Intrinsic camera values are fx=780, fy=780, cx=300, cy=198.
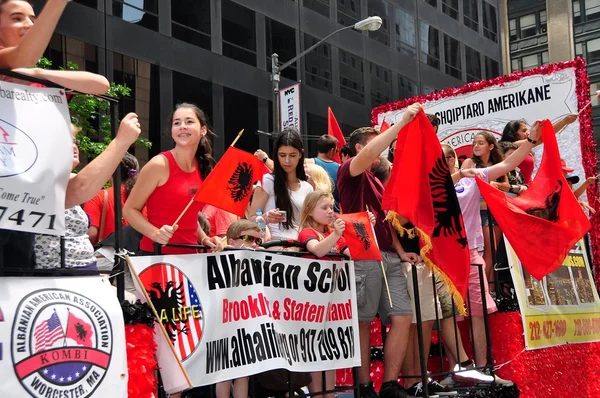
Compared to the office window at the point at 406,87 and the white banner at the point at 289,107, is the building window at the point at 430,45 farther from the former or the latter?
the white banner at the point at 289,107

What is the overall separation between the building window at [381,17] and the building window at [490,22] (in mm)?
9684

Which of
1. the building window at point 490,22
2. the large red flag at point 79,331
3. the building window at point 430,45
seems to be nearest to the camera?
the large red flag at point 79,331

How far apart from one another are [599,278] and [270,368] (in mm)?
5703

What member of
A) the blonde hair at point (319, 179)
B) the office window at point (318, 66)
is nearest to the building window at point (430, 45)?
the office window at point (318, 66)

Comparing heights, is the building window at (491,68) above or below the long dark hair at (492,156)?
above

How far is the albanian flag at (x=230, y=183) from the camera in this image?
16.6 feet

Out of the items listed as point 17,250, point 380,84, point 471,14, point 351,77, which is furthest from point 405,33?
point 17,250

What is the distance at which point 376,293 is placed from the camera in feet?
19.8

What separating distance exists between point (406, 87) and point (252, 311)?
30559 mm

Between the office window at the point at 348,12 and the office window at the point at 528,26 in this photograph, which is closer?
the office window at the point at 348,12

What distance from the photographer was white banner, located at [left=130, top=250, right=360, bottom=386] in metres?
4.56

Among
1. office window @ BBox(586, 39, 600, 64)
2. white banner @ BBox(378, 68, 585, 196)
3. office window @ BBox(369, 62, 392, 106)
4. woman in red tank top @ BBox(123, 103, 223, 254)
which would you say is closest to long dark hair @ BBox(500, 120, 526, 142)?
white banner @ BBox(378, 68, 585, 196)

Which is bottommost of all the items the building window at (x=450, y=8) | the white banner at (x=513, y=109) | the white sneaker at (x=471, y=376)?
the white sneaker at (x=471, y=376)

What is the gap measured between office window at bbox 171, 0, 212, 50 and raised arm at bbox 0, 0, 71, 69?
1962cm
